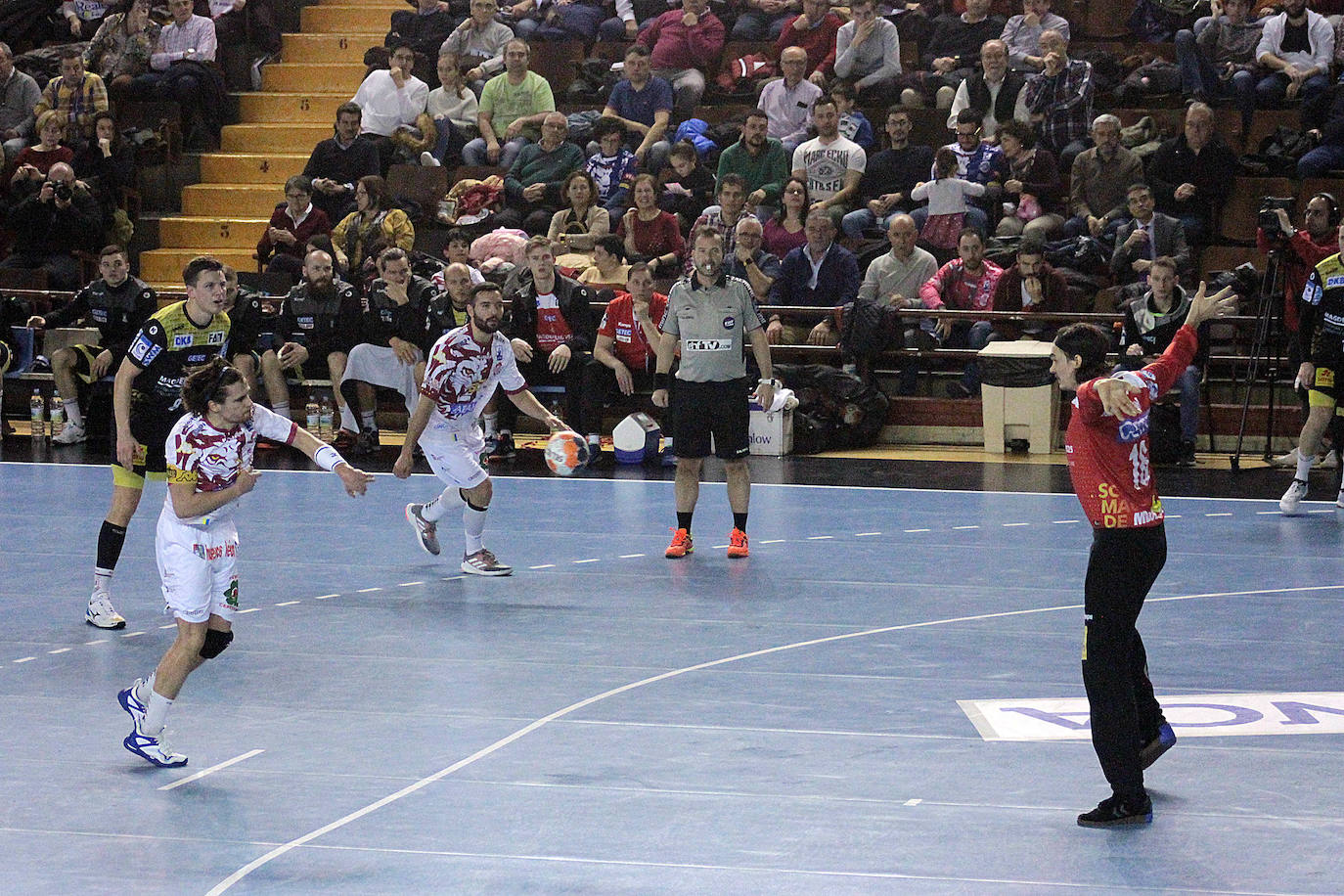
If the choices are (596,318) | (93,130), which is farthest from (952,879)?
(93,130)

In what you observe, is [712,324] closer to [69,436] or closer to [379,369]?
[379,369]

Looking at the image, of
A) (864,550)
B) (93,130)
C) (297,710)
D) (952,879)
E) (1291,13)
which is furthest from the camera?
(93,130)

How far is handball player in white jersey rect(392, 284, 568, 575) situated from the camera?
9773mm

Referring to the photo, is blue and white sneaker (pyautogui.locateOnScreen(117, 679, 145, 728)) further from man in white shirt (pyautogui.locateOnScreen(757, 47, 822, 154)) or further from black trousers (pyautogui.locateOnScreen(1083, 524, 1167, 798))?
man in white shirt (pyautogui.locateOnScreen(757, 47, 822, 154))

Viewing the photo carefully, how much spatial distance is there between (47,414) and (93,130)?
13.6 ft

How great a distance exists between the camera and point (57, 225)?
688 inches

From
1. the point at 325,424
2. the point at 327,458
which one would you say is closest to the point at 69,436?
the point at 325,424

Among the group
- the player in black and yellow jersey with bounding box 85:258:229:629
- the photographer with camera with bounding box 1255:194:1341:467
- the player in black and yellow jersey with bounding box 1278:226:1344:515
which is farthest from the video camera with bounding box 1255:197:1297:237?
the player in black and yellow jersey with bounding box 85:258:229:629

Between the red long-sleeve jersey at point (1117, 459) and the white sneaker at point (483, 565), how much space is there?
15.9 feet

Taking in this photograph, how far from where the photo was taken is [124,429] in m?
8.27

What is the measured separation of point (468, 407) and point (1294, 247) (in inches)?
280

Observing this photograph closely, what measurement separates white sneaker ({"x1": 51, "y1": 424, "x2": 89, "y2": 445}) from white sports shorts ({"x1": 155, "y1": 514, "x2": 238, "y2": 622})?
371 inches

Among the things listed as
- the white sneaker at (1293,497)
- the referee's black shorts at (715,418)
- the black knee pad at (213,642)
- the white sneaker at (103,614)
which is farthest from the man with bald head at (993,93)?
the black knee pad at (213,642)

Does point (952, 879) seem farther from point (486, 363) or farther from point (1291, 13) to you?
point (1291, 13)
